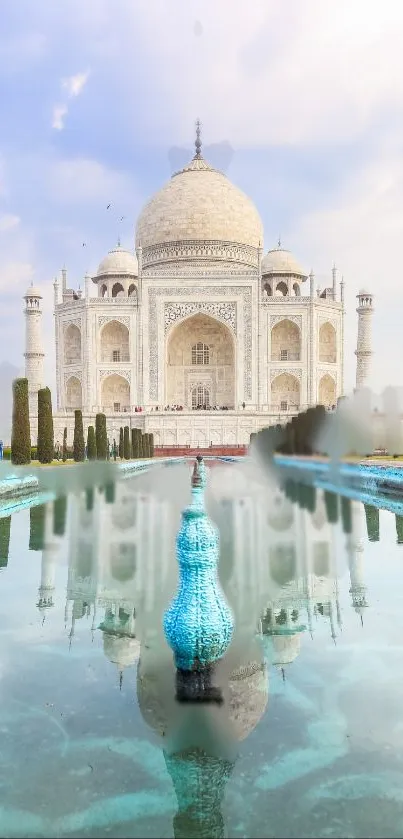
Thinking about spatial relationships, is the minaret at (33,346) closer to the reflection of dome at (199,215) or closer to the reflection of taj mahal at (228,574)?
the reflection of dome at (199,215)

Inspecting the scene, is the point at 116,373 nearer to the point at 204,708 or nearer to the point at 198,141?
the point at 198,141

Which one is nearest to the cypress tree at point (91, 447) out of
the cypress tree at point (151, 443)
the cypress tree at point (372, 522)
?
the cypress tree at point (151, 443)

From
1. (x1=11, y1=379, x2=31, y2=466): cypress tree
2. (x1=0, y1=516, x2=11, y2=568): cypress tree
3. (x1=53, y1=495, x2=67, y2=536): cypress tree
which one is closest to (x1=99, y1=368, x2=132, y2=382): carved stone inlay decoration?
(x1=11, y1=379, x2=31, y2=466): cypress tree

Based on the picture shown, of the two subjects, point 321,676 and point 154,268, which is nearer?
point 321,676

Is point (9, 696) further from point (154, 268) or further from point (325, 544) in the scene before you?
point (154, 268)

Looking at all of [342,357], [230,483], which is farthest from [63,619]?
[342,357]

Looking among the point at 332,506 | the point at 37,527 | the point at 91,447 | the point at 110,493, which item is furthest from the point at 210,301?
the point at 37,527

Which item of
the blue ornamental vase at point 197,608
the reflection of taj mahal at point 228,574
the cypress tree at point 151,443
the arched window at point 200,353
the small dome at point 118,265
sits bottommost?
the cypress tree at point 151,443

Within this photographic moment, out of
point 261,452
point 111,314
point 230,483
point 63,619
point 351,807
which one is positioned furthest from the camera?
point 111,314
